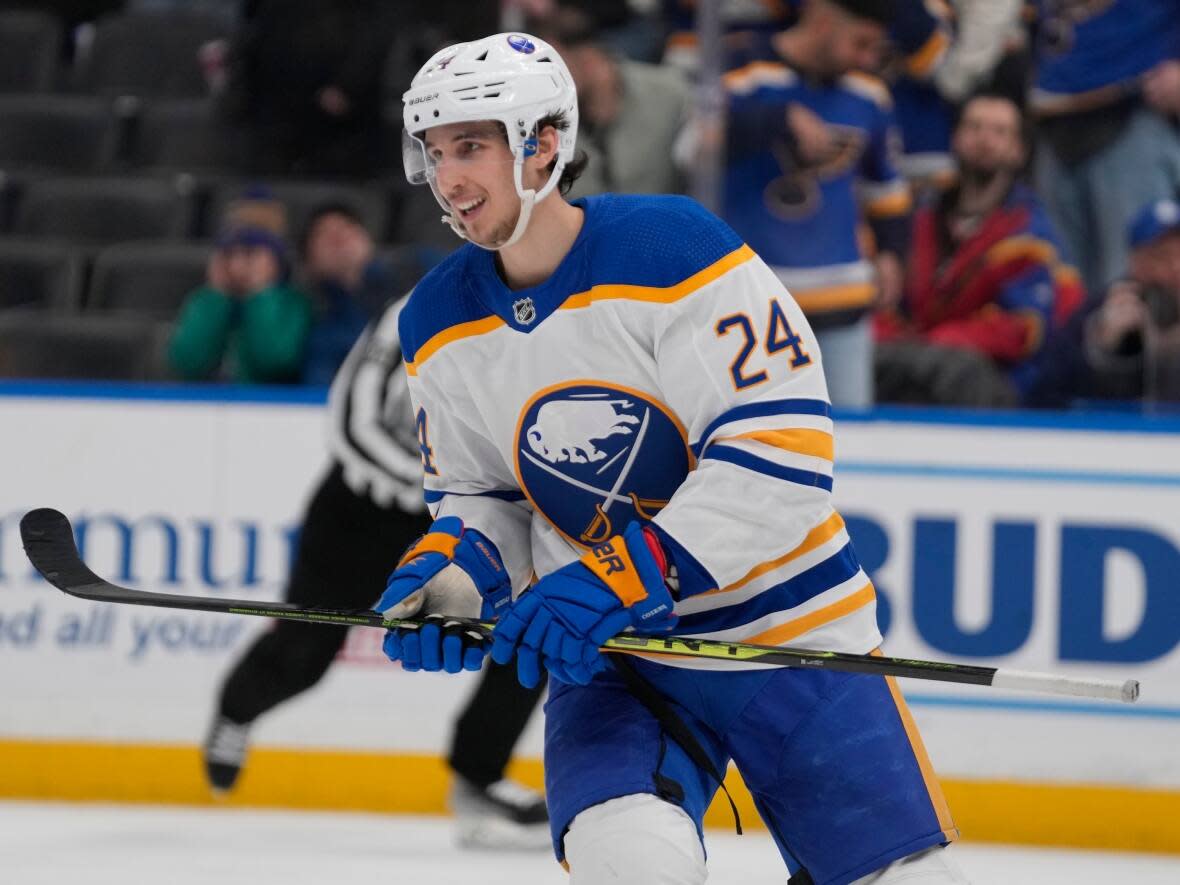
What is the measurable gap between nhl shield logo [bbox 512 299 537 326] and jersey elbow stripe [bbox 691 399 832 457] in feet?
0.80

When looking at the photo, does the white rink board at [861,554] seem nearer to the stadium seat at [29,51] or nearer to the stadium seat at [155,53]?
the stadium seat at [155,53]

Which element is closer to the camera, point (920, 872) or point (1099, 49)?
point (920, 872)

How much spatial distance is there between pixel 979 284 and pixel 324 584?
1.78m

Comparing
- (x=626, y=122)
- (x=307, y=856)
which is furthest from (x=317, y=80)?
(x=307, y=856)

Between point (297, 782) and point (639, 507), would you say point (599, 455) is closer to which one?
point (639, 507)

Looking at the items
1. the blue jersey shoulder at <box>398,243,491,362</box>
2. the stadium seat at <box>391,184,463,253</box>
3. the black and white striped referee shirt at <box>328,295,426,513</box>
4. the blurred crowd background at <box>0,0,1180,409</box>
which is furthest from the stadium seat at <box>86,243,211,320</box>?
the blue jersey shoulder at <box>398,243,491,362</box>

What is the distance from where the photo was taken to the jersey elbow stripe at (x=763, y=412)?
7.02ft

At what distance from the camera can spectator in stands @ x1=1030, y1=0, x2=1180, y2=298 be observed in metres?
4.95

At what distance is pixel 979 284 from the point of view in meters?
4.82

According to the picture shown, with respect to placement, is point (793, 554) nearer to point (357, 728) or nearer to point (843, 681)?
point (843, 681)

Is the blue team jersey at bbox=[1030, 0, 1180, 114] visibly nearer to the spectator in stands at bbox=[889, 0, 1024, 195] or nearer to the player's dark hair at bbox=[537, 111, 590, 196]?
the spectator in stands at bbox=[889, 0, 1024, 195]

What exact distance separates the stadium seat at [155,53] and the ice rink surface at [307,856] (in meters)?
2.46

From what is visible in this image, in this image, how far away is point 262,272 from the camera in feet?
15.9

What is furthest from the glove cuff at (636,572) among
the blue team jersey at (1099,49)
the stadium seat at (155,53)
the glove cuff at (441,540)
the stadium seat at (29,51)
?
the stadium seat at (29,51)
